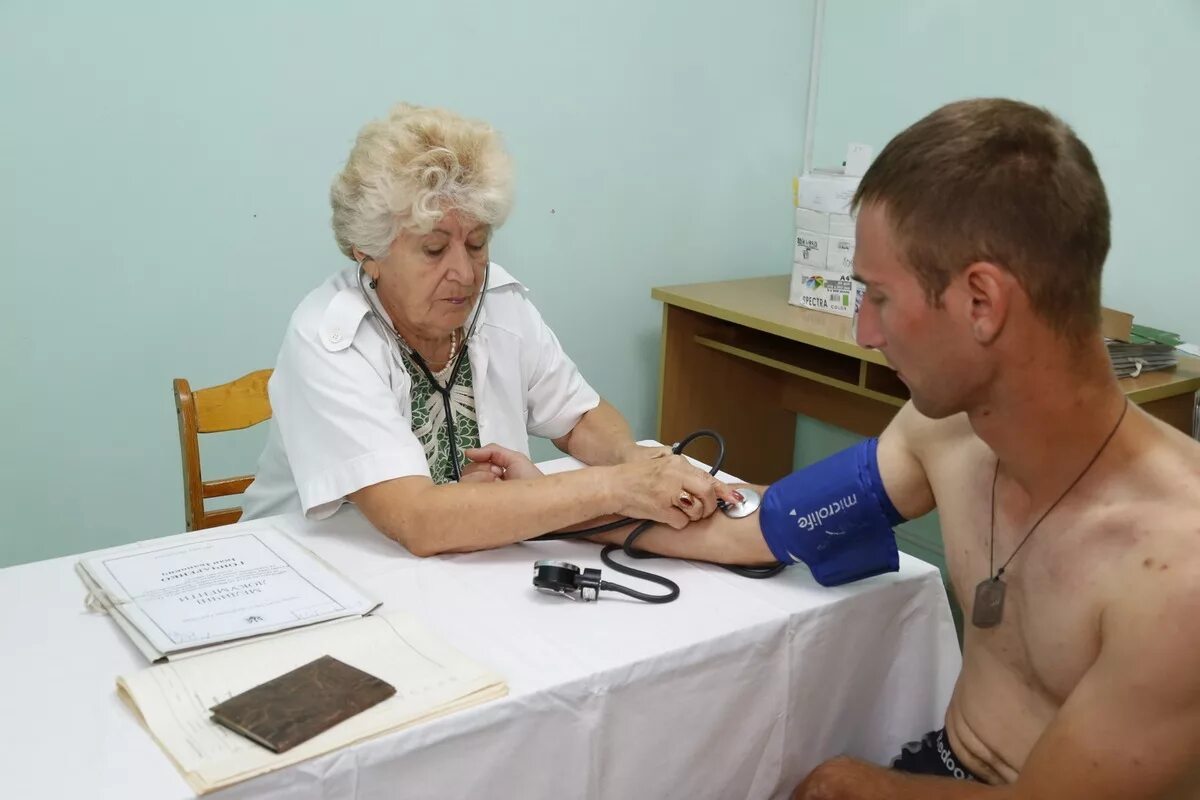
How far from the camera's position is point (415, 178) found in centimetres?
150

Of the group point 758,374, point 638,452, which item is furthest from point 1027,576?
point 758,374

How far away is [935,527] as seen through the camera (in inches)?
116

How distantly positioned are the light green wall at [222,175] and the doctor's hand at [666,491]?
136 cm

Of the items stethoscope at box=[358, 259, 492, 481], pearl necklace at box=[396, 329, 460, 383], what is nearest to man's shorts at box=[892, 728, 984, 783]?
stethoscope at box=[358, 259, 492, 481]

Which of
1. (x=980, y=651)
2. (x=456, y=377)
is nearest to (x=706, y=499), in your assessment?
(x=980, y=651)

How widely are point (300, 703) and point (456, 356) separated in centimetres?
81

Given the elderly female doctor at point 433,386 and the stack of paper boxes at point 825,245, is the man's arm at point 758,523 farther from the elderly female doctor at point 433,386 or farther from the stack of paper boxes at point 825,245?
the stack of paper boxes at point 825,245

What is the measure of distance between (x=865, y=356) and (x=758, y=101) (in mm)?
1131

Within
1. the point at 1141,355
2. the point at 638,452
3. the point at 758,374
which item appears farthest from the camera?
the point at 758,374

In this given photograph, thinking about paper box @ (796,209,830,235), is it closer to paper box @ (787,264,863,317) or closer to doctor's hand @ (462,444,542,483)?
paper box @ (787,264,863,317)

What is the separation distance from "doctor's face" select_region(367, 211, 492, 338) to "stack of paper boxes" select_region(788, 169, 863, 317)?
1.18 metres

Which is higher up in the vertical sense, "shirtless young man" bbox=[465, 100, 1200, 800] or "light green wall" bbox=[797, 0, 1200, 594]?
"light green wall" bbox=[797, 0, 1200, 594]

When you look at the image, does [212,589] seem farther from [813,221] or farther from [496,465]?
[813,221]

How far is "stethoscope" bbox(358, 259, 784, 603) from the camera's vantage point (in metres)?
1.22
